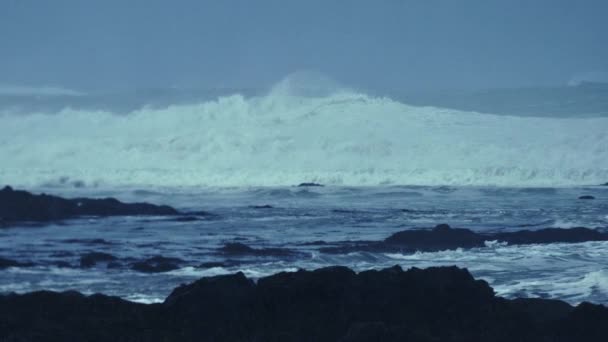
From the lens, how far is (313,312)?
8.34m

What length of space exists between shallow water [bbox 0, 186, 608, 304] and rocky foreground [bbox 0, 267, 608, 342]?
7.12 ft

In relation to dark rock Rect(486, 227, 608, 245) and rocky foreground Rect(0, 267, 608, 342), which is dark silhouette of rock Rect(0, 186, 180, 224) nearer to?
dark rock Rect(486, 227, 608, 245)

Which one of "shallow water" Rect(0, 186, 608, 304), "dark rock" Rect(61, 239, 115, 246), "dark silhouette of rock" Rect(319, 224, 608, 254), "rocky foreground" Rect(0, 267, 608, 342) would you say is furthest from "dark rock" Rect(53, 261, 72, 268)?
"rocky foreground" Rect(0, 267, 608, 342)

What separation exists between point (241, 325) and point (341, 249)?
8.96 meters

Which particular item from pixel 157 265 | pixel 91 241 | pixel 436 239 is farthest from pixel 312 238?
pixel 157 265

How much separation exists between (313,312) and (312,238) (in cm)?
Answer: 1131

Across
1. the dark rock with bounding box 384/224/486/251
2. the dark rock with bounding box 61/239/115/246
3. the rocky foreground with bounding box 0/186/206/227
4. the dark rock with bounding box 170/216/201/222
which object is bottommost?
the dark rock with bounding box 61/239/115/246

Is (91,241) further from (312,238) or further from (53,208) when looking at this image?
(53,208)

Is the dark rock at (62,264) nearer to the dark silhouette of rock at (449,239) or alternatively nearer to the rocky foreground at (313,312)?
the dark silhouette of rock at (449,239)

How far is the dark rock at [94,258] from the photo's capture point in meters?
A: 14.3

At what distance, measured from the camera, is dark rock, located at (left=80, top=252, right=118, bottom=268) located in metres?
14.3

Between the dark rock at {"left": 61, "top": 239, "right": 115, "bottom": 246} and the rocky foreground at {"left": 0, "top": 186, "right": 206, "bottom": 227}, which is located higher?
the rocky foreground at {"left": 0, "top": 186, "right": 206, "bottom": 227}

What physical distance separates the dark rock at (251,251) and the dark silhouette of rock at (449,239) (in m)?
0.77

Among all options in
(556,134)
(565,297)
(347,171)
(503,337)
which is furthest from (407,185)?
(503,337)
